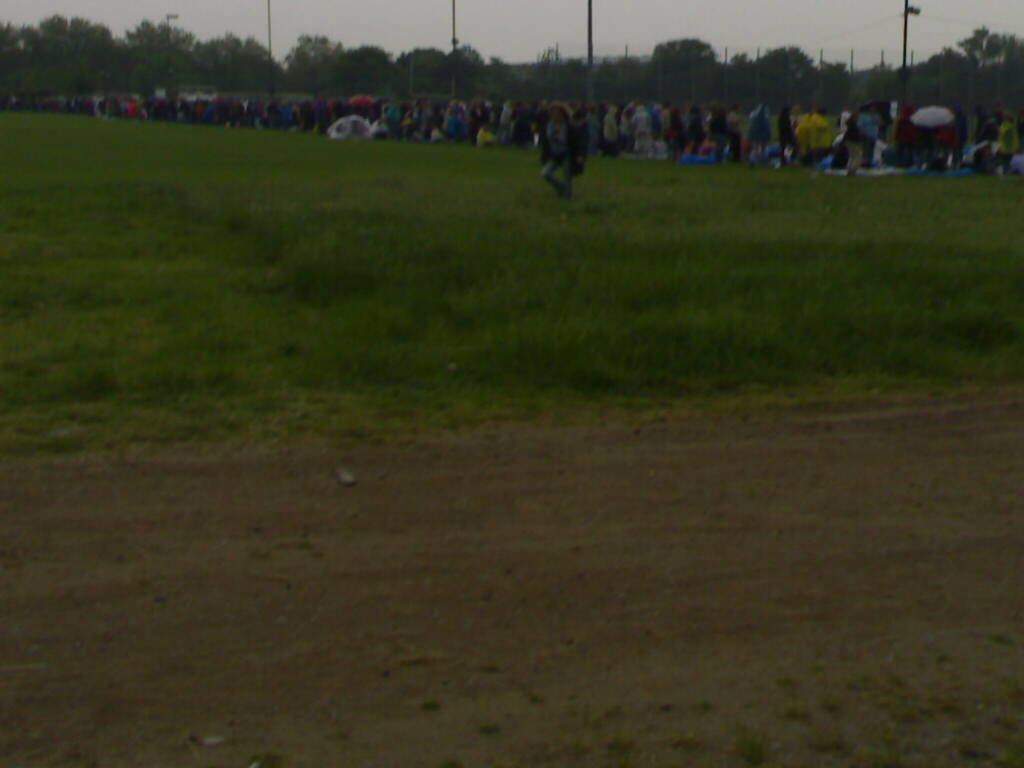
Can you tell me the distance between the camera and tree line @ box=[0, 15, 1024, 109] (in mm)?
47375

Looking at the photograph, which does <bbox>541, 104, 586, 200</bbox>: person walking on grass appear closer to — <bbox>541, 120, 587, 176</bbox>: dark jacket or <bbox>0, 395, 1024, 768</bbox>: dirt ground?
Answer: <bbox>541, 120, 587, 176</bbox>: dark jacket

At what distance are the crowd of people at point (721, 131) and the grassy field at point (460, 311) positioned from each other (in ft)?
18.4

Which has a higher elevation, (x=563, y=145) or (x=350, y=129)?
(x=563, y=145)

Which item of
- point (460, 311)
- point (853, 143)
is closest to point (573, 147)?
point (853, 143)

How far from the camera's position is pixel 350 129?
48.7 m

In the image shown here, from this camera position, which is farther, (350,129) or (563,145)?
(350,129)

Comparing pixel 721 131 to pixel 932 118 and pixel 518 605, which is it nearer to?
pixel 932 118

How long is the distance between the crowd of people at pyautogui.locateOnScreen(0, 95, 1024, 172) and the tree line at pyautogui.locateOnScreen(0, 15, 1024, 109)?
1.85 meters

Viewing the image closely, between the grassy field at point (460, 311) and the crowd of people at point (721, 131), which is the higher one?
the crowd of people at point (721, 131)

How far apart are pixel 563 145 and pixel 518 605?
14967mm

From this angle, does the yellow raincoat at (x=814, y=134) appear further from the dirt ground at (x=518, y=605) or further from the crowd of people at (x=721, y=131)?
the dirt ground at (x=518, y=605)

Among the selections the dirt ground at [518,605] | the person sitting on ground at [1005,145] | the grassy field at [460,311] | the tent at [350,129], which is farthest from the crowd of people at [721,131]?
the dirt ground at [518,605]

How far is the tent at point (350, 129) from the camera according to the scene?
4847 cm

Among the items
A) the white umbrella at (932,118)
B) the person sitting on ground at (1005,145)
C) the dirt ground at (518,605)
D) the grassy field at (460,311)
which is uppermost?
the white umbrella at (932,118)
